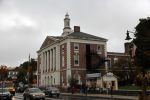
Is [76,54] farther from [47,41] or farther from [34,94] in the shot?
[34,94]

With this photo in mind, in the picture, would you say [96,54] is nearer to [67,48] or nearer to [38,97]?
[67,48]

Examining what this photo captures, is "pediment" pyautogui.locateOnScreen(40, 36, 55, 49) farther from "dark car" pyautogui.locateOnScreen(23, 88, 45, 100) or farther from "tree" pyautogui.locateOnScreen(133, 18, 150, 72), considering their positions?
"dark car" pyautogui.locateOnScreen(23, 88, 45, 100)

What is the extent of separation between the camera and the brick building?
297 ft

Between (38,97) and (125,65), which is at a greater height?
(125,65)

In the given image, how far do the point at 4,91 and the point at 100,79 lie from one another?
90.7 feet

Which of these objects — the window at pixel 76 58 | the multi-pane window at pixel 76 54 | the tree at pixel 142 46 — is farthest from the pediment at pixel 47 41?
the tree at pixel 142 46

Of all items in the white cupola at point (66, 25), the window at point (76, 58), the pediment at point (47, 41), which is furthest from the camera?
the white cupola at point (66, 25)

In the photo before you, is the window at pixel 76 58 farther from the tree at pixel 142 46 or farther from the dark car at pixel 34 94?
the dark car at pixel 34 94

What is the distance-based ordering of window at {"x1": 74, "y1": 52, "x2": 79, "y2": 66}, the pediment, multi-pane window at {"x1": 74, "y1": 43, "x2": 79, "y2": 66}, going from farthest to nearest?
the pediment, multi-pane window at {"x1": 74, "y1": 43, "x2": 79, "y2": 66}, window at {"x1": 74, "y1": 52, "x2": 79, "y2": 66}

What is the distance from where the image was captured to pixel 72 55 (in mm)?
90938

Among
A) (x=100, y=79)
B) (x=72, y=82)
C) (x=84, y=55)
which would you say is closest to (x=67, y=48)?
(x=84, y=55)

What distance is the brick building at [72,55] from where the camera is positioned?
90.6m

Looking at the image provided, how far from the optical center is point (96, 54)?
93812 mm

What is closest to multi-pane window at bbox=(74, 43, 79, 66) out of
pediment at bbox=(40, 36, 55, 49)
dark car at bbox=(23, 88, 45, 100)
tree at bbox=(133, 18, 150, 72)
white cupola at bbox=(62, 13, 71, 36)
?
pediment at bbox=(40, 36, 55, 49)
